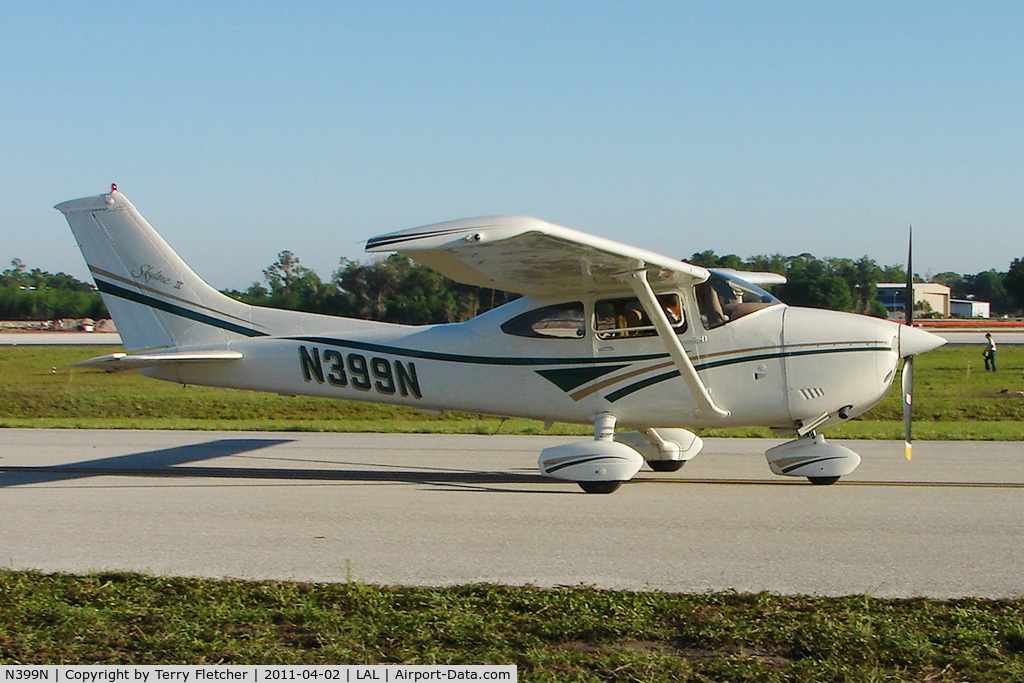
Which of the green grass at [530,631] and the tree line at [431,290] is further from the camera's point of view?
the tree line at [431,290]

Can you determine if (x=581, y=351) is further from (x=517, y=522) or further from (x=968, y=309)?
(x=968, y=309)

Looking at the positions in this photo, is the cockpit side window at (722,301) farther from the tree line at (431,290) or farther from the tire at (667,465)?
the tree line at (431,290)

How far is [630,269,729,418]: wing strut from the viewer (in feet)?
31.1

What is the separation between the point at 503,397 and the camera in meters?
10.8

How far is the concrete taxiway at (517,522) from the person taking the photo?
6438mm

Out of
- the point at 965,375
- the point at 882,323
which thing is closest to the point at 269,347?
the point at 882,323

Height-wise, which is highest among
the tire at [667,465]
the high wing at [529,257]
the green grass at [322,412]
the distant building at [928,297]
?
the distant building at [928,297]

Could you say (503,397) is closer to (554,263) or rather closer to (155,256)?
(554,263)

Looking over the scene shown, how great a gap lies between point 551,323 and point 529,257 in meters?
1.58

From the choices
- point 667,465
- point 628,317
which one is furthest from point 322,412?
point 628,317

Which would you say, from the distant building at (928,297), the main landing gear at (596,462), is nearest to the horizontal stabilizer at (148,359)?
the main landing gear at (596,462)

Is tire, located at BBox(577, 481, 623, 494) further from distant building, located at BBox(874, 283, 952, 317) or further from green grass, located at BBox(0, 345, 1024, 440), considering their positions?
distant building, located at BBox(874, 283, 952, 317)

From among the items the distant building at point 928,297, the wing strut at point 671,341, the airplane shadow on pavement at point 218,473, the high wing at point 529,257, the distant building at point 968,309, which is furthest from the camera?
the distant building at point 968,309

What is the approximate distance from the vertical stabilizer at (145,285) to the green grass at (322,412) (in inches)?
53.4
